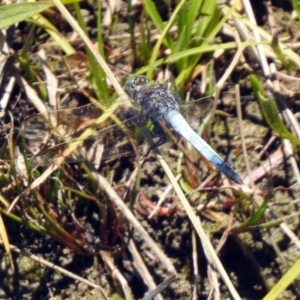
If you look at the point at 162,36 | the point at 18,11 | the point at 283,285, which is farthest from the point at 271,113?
the point at 18,11

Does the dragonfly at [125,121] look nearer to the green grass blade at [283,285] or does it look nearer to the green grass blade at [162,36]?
the green grass blade at [162,36]

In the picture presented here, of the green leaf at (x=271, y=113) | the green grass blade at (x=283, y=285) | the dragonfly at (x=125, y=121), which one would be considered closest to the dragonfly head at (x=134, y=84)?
the dragonfly at (x=125, y=121)

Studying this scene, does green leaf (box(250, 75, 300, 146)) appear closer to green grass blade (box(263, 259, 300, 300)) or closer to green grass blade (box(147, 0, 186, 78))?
green grass blade (box(147, 0, 186, 78))

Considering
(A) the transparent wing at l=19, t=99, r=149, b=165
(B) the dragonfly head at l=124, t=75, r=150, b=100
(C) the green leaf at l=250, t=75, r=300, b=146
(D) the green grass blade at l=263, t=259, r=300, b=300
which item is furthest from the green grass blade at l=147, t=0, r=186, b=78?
(D) the green grass blade at l=263, t=259, r=300, b=300

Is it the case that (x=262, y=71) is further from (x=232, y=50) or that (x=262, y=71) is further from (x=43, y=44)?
(x=43, y=44)

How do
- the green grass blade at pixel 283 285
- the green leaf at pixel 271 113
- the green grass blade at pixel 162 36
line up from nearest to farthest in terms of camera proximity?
the green grass blade at pixel 283 285 < the green leaf at pixel 271 113 < the green grass blade at pixel 162 36

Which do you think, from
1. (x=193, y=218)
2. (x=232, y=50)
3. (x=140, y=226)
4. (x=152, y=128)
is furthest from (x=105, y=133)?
(x=232, y=50)
